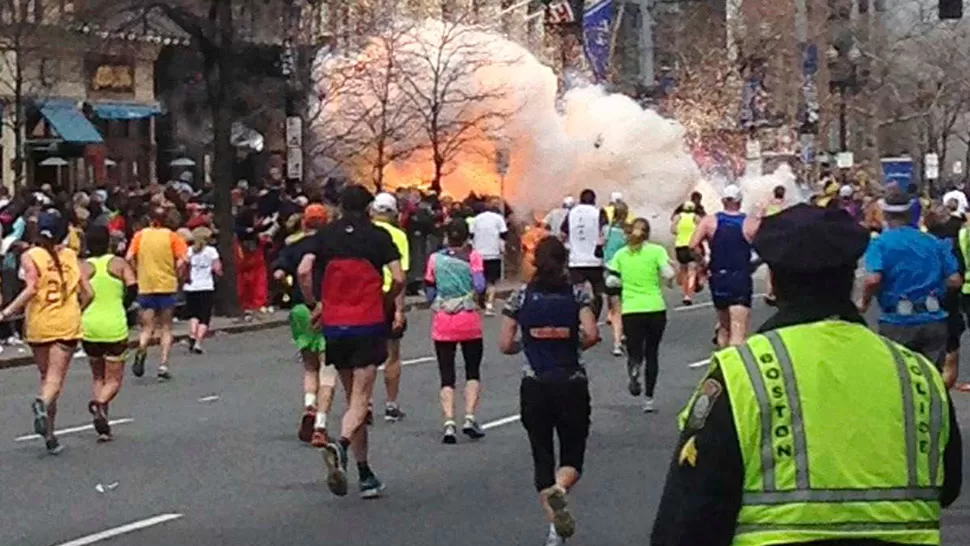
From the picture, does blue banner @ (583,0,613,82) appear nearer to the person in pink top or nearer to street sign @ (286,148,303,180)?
street sign @ (286,148,303,180)

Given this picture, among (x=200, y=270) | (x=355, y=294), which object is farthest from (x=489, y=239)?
(x=355, y=294)

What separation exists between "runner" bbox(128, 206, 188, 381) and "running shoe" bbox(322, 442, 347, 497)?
9.17 metres

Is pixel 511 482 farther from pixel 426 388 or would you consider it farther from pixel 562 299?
pixel 426 388

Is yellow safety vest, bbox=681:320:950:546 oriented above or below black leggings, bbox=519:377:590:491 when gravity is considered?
above

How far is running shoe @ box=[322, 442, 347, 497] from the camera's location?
12383 mm

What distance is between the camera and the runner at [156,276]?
21.5 meters

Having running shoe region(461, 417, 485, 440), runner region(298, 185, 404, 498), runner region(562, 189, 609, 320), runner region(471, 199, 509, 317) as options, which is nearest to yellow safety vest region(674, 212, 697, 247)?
runner region(471, 199, 509, 317)

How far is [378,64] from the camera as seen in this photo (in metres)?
43.7

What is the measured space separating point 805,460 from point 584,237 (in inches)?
894

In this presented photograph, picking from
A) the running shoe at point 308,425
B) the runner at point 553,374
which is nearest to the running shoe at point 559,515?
the runner at point 553,374

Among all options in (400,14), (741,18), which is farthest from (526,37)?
(400,14)

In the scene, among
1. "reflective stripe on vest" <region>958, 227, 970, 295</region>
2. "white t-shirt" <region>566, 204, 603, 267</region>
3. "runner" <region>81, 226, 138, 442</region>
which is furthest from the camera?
"white t-shirt" <region>566, 204, 603, 267</region>

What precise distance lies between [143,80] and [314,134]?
6.29 metres

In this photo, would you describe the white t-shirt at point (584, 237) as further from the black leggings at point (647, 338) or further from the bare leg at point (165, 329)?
the black leggings at point (647, 338)
